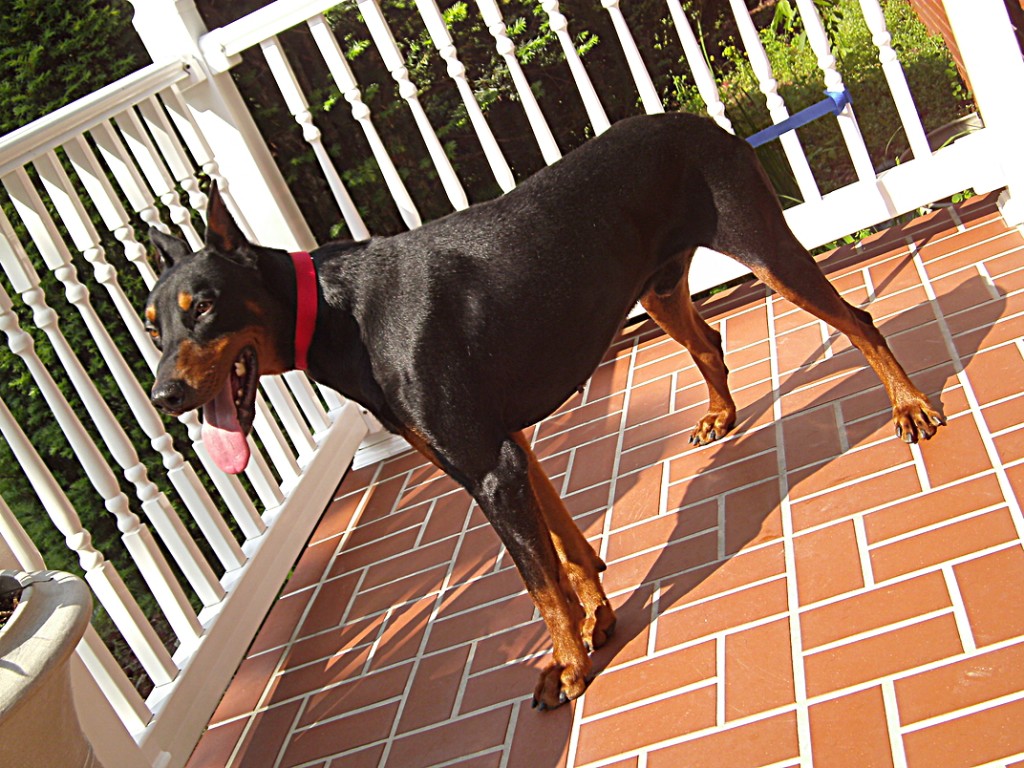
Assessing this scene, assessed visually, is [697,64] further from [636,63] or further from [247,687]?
[247,687]

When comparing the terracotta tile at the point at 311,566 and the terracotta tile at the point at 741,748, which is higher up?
the terracotta tile at the point at 311,566

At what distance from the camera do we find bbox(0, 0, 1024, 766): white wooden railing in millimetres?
3176

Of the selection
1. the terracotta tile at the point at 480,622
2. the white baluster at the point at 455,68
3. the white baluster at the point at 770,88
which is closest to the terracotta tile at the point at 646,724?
the terracotta tile at the point at 480,622

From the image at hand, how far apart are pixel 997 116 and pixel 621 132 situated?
180 cm

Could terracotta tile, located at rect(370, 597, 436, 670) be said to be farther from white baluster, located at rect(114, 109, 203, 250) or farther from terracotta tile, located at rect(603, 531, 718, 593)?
white baluster, located at rect(114, 109, 203, 250)

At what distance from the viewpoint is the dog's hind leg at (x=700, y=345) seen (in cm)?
355

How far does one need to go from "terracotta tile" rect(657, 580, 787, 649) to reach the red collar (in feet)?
3.89

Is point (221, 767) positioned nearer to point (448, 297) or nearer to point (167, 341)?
point (167, 341)

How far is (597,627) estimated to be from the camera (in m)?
2.95

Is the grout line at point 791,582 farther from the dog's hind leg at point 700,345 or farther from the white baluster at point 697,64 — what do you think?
the white baluster at point 697,64

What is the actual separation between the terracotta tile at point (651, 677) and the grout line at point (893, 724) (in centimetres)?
45

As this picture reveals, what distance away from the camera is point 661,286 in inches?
132

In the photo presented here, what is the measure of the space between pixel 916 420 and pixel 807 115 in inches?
56.1

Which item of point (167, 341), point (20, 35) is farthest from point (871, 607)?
point (20, 35)
